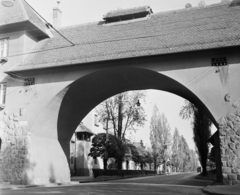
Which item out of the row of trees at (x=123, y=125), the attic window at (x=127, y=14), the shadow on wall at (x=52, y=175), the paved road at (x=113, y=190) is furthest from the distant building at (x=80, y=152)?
the paved road at (x=113, y=190)

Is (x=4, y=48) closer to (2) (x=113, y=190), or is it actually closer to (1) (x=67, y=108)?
(1) (x=67, y=108)

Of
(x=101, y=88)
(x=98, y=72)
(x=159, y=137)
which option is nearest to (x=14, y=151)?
(x=101, y=88)

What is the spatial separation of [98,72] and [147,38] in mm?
3713

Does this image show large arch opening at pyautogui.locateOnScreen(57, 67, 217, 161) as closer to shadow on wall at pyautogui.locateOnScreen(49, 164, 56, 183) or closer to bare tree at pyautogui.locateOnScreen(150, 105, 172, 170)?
shadow on wall at pyautogui.locateOnScreen(49, 164, 56, 183)

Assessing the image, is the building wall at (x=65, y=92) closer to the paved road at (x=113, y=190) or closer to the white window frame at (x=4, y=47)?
the white window frame at (x=4, y=47)

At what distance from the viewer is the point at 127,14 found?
21641 mm

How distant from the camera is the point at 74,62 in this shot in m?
18.1

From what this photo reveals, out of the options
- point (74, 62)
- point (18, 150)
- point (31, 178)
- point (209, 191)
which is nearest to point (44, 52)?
point (74, 62)

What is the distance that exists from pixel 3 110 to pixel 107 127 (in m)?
18.3

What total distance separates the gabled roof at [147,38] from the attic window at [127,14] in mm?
583

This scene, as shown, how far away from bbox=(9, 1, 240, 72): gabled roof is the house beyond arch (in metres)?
0.06

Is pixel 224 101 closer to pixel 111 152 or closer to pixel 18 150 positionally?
pixel 18 150

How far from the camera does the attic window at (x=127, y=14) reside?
70.8 ft

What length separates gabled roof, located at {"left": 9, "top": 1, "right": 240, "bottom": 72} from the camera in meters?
16.8
